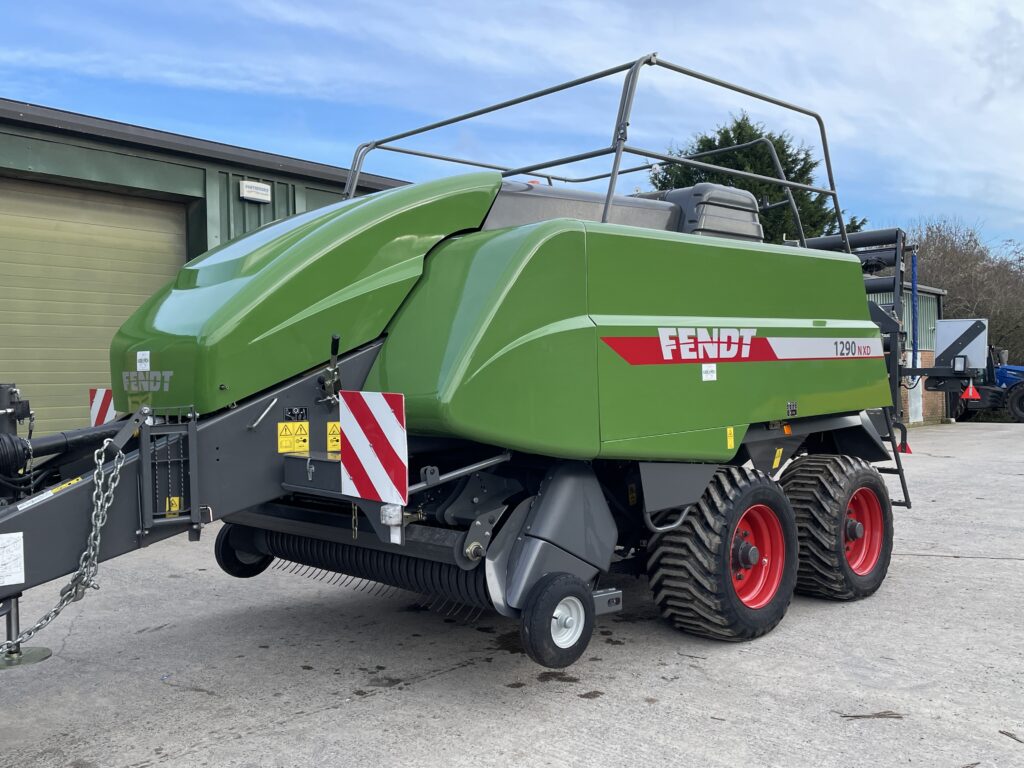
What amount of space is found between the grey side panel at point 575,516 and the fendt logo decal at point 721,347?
548mm

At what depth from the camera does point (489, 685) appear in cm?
414

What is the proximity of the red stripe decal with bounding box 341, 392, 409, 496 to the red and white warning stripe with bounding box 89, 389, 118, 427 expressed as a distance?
63.9 inches

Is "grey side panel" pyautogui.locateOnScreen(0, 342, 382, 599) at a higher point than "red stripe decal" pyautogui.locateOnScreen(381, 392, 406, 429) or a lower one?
lower

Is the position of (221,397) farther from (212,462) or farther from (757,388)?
(757,388)

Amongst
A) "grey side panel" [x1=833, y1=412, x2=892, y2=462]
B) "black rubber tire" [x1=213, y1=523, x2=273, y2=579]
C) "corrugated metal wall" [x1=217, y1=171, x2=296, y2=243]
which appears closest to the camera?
"black rubber tire" [x1=213, y1=523, x2=273, y2=579]

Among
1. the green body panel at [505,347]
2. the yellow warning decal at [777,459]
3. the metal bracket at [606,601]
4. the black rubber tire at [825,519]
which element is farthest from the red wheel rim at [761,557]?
the green body panel at [505,347]

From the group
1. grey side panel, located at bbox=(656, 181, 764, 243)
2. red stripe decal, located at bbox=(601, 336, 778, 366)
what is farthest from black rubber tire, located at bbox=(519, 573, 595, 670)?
grey side panel, located at bbox=(656, 181, 764, 243)

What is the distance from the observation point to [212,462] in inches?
142

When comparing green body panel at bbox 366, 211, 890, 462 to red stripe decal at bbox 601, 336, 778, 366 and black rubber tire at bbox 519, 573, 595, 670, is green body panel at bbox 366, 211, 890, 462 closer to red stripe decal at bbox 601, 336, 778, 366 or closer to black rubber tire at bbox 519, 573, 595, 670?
red stripe decal at bbox 601, 336, 778, 366

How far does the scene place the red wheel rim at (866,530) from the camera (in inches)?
226

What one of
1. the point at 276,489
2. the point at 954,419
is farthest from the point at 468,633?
the point at 954,419

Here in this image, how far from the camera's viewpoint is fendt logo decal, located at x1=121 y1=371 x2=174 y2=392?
382cm

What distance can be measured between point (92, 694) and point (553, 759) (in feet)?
6.80

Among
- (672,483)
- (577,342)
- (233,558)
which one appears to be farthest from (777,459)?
(233,558)
